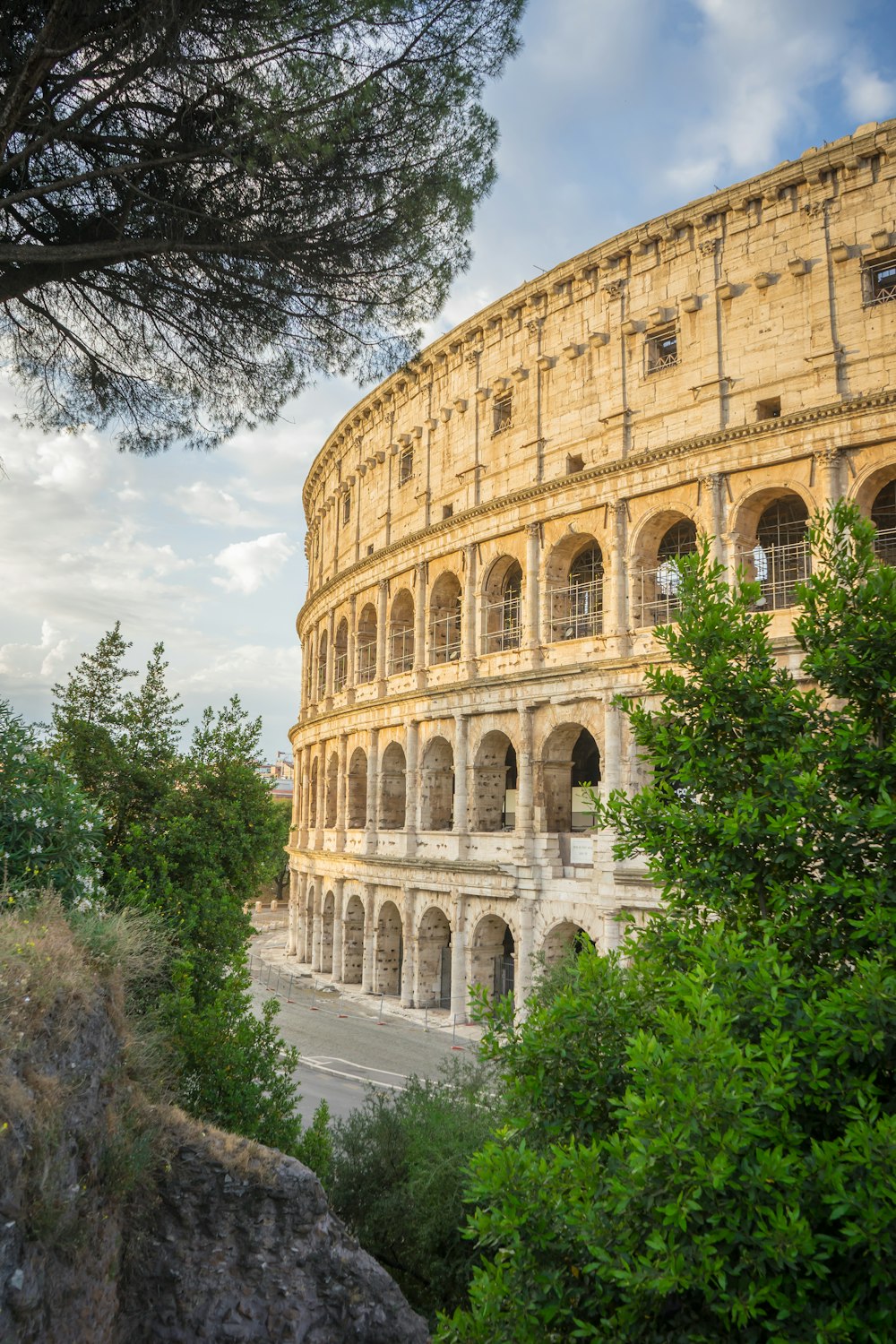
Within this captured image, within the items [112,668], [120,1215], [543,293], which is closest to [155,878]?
[112,668]

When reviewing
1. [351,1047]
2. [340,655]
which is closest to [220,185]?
[351,1047]

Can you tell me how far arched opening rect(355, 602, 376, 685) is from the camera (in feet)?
98.2

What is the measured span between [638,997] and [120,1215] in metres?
4.18

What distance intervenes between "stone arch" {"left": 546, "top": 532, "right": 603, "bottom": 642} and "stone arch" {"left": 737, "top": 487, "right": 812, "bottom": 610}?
12.0 ft

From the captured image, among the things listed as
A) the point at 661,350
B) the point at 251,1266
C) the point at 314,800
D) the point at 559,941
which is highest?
the point at 661,350

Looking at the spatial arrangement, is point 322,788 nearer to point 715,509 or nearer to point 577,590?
point 577,590

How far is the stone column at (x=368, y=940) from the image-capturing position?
2683 centimetres

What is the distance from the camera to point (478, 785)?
2334cm

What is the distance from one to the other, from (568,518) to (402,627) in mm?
7849

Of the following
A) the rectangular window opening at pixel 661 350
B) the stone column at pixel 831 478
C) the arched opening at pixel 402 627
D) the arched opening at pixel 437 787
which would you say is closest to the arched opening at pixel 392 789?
the arched opening at pixel 437 787

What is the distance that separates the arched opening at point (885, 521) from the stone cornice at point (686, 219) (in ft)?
20.1

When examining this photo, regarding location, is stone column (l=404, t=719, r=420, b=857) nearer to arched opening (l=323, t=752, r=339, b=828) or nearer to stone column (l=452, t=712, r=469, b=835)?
stone column (l=452, t=712, r=469, b=835)

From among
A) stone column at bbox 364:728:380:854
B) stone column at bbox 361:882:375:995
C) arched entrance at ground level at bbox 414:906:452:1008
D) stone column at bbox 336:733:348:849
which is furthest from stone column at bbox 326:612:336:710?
arched entrance at ground level at bbox 414:906:452:1008

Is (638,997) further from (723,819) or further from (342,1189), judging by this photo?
(342,1189)
